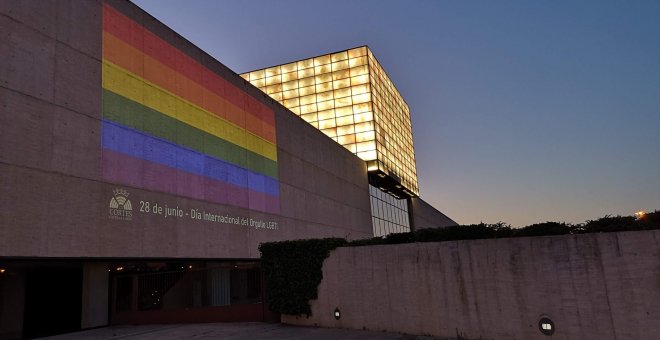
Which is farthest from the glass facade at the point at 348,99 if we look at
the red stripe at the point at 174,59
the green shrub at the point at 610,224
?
the green shrub at the point at 610,224

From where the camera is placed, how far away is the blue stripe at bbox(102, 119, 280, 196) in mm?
20172

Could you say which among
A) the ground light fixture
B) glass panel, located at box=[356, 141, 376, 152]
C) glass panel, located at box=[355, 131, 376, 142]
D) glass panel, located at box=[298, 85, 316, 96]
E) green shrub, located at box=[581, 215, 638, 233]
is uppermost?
glass panel, located at box=[298, 85, 316, 96]

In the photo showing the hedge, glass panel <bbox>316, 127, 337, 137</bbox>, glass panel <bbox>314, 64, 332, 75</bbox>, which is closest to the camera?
the hedge

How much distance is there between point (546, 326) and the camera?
12641mm

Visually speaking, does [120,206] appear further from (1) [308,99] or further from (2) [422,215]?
(2) [422,215]

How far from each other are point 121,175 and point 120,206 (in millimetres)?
1361

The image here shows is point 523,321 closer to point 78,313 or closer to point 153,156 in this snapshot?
point 153,156

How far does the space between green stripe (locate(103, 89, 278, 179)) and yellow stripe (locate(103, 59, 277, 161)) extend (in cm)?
28

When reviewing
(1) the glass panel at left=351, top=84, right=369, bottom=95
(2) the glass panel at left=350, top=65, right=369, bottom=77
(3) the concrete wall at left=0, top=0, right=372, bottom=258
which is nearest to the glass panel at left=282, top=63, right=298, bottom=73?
(2) the glass panel at left=350, top=65, right=369, bottom=77

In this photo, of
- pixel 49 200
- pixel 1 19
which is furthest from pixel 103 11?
pixel 49 200

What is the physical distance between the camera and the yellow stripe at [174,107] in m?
20.7

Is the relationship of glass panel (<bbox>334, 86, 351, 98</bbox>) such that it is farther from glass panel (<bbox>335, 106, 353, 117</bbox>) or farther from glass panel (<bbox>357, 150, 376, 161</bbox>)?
glass panel (<bbox>357, 150, 376, 161</bbox>)

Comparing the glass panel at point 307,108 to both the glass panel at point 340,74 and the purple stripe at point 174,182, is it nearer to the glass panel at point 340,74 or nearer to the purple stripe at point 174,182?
the glass panel at point 340,74

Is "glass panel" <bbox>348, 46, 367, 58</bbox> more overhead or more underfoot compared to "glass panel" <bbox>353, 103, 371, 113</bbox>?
more overhead
